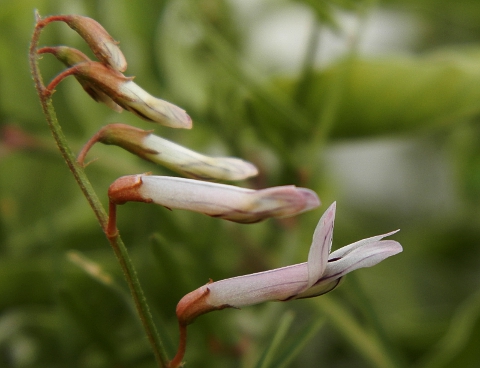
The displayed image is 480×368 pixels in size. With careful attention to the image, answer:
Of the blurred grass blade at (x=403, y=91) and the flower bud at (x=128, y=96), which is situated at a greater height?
the flower bud at (x=128, y=96)

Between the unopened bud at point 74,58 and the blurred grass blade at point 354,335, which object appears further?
the blurred grass blade at point 354,335

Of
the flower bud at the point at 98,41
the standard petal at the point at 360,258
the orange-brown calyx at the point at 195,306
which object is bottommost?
the orange-brown calyx at the point at 195,306

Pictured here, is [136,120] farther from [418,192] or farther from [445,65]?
[418,192]

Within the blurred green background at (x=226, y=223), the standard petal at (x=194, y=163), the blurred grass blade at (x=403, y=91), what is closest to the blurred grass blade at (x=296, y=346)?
the blurred green background at (x=226, y=223)

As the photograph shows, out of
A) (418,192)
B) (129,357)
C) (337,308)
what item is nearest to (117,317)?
(129,357)

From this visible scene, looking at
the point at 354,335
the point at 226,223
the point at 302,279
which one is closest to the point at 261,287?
the point at 302,279

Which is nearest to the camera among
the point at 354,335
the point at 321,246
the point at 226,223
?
the point at 321,246

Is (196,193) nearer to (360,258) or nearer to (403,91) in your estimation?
(360,258)

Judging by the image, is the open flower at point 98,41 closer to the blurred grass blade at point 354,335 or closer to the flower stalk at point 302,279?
the flower stalk at point 302,279
